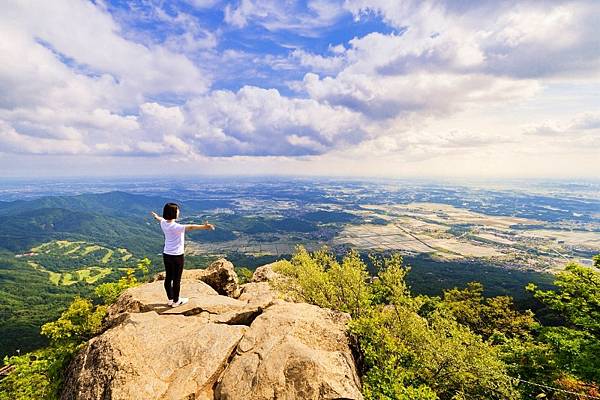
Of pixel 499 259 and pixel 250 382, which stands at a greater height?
pixel 250 382

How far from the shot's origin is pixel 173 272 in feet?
53.2

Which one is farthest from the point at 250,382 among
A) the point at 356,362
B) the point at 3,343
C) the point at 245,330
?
the point at 3,343

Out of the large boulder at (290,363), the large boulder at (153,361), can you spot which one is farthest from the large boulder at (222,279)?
the large boulder at (290,363)

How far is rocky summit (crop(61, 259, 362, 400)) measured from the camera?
38.1 feet

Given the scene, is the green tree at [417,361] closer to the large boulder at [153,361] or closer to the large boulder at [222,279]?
the large boulder at [153,361]

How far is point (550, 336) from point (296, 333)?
909 inches

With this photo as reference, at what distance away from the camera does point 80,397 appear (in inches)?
468

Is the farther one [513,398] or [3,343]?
[3,343]

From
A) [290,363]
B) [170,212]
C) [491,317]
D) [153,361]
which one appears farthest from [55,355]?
[491,317]

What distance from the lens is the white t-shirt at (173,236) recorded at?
1532 centimetres

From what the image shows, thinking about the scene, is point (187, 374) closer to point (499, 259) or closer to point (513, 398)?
point (513, 398)

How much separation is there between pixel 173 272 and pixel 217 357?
209 inches

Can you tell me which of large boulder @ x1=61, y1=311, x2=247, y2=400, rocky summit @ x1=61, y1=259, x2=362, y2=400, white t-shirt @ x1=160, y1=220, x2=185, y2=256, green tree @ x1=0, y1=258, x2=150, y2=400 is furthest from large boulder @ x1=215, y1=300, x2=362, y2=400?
green tree @ x1=0, y1=258, x2=150, y2=400

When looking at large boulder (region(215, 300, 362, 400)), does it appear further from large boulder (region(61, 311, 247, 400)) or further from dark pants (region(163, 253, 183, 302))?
dark pants (region(163, 253, 183, 302))
